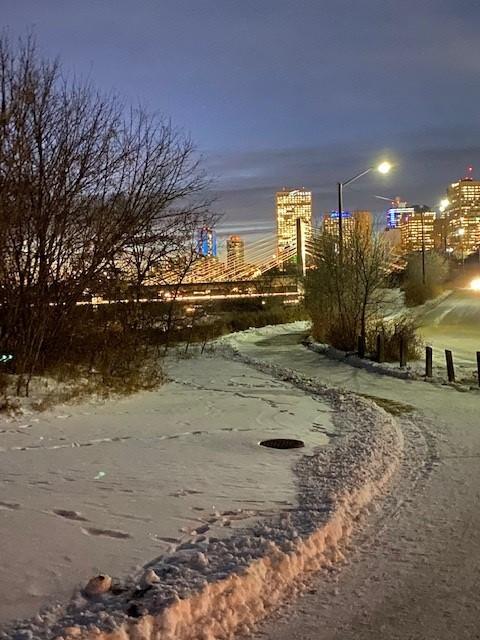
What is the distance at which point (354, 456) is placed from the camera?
8375 mm

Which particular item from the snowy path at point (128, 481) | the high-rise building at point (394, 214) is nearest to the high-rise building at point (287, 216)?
the high-rise building at point (394, 214)

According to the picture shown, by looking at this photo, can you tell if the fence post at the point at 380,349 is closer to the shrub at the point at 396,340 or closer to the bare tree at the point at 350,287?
the shrub at the point at 396,340

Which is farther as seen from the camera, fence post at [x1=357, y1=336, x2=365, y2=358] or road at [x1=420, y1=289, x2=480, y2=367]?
road at [x1=420, y1=289, x2=480, y2=367]

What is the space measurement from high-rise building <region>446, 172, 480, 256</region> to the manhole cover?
113 m

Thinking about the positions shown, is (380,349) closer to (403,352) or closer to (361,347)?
(403,352)

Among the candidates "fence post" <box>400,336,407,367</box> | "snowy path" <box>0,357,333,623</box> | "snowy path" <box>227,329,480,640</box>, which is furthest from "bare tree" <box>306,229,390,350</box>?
"snowy path" <box>227,329,480,640</box>

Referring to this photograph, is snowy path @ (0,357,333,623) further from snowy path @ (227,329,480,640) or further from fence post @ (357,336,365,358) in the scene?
fence post @ (357,336,365,358)

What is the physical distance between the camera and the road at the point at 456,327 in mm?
23406

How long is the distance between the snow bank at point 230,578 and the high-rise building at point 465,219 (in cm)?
11590

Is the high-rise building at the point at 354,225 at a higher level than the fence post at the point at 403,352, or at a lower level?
higher

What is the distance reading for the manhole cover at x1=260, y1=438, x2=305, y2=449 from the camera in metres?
9.01

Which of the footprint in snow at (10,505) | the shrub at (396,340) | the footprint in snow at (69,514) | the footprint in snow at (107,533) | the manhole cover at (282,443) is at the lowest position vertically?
the manhole cover at (282,443)

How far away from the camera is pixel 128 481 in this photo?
23.1ft

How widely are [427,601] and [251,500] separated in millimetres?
2288
